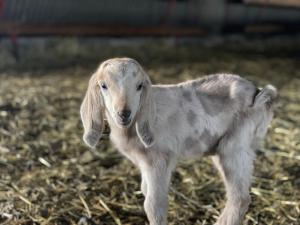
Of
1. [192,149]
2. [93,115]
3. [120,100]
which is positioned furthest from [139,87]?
[192,149]

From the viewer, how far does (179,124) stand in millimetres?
2678

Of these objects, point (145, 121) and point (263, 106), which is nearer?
point (145, 121)

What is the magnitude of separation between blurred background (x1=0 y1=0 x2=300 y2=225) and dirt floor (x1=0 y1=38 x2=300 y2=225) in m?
0.01

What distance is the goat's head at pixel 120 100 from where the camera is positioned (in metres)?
2.31

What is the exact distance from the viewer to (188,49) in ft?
30.1

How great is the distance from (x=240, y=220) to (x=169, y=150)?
64cm

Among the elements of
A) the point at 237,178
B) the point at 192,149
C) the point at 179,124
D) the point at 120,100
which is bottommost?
the point at 237,178

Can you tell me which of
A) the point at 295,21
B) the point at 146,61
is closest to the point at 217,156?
the point at 146,61

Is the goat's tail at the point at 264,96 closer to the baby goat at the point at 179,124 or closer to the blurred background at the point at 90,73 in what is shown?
the baby goat at the point at 179,124

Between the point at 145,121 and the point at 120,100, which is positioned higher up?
the point at 120,100

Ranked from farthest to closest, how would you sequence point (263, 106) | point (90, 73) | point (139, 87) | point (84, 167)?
1. point (90, 73)
2. point (84, 167)
3. point (263, 106)
4. point (139, 87)

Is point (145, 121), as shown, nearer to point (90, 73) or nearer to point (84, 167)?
point (84, 167)

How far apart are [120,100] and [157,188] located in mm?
587

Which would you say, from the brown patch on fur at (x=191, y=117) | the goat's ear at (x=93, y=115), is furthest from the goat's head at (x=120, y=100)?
the brown patch on fur at (x=191, y=117)
